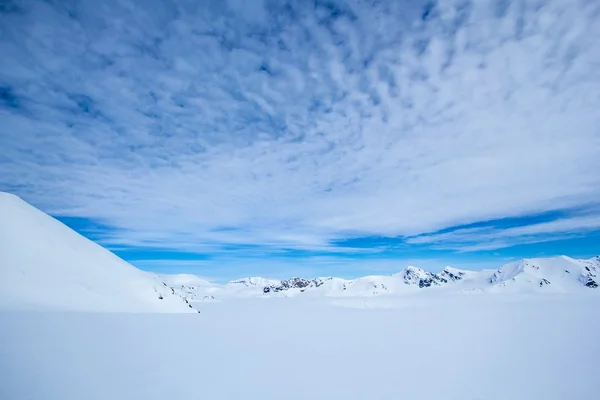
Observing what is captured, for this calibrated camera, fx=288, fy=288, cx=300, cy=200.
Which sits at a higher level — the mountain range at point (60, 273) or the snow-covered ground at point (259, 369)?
the mountain range at point (60, 273)

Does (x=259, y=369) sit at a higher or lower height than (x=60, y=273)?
lower

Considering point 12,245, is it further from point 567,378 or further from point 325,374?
point 567,378

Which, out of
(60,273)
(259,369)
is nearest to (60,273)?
(60,273)

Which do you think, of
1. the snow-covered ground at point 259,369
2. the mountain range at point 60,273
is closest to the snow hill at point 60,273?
the mountain range at point 60,273

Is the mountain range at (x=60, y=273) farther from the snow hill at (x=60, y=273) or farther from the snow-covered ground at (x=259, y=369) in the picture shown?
the snow-covered ground at (x=259, y=369)

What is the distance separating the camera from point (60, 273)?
33719 millimetres

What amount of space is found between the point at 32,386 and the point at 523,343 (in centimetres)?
2700

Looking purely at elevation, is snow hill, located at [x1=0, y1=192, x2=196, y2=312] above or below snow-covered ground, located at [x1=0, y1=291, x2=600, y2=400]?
above

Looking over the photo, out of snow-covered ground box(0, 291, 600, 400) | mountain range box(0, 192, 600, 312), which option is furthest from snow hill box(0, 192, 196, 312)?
snow-covered ground box(0, 291, 600, 400)

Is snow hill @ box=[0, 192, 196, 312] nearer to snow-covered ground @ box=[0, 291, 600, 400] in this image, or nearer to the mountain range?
the mountain range

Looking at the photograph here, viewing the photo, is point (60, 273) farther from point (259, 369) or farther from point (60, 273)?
point (259, 369)

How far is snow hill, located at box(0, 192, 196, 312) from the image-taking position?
2814cm

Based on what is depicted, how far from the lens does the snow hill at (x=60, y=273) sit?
28.1 meters

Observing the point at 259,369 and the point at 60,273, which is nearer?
the point at 259,369
